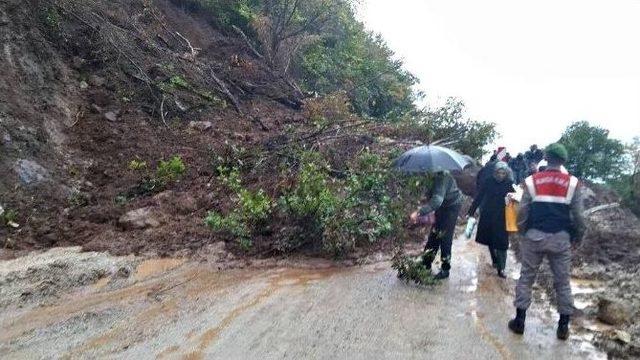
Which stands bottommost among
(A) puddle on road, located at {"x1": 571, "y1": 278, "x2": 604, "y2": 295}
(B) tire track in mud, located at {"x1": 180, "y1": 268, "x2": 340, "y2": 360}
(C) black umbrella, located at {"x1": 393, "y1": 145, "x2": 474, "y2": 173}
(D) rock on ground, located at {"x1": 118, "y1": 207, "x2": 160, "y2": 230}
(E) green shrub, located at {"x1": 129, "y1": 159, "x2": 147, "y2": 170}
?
(A) puddle on road, located at {"x1": 571, "y1": 278, "x2": 604, "y2": 295}

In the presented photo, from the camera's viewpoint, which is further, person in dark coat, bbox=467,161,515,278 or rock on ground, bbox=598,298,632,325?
person in dark coat, bbox=467,161,515,278

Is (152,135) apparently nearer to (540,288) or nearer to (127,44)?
(127,44)

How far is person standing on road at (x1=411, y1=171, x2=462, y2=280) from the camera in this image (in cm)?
549

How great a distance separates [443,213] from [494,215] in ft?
2.76

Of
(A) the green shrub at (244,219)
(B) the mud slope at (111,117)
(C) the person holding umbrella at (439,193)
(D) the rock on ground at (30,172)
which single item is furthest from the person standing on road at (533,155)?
(D) the rock on ground at (30,172)

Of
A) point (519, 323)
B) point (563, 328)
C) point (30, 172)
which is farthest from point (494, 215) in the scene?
point (30, 172)

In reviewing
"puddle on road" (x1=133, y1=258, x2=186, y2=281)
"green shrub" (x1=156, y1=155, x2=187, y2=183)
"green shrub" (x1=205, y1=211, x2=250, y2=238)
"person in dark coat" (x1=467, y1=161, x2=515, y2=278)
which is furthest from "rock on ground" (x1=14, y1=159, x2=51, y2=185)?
"person in dark coat" (x1=467, y1=161, x2=515, y2=278)

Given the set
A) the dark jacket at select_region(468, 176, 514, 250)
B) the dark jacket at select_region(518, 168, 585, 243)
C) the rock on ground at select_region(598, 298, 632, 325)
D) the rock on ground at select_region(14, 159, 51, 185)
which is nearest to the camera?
the dark jacket at select_region(518, 168, 585, 243)

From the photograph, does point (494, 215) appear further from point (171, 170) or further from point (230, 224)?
point (171, 170)

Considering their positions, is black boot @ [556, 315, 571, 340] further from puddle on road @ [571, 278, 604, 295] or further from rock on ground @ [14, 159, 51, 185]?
rock on ground @ [14, 159, 51, 185]

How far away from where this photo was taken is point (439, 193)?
216 inches

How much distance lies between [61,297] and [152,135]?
509 cm

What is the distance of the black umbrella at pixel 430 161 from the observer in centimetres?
542

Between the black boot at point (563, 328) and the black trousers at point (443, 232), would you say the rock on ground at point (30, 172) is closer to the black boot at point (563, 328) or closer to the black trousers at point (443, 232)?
the black trousers at point (443, 232)
